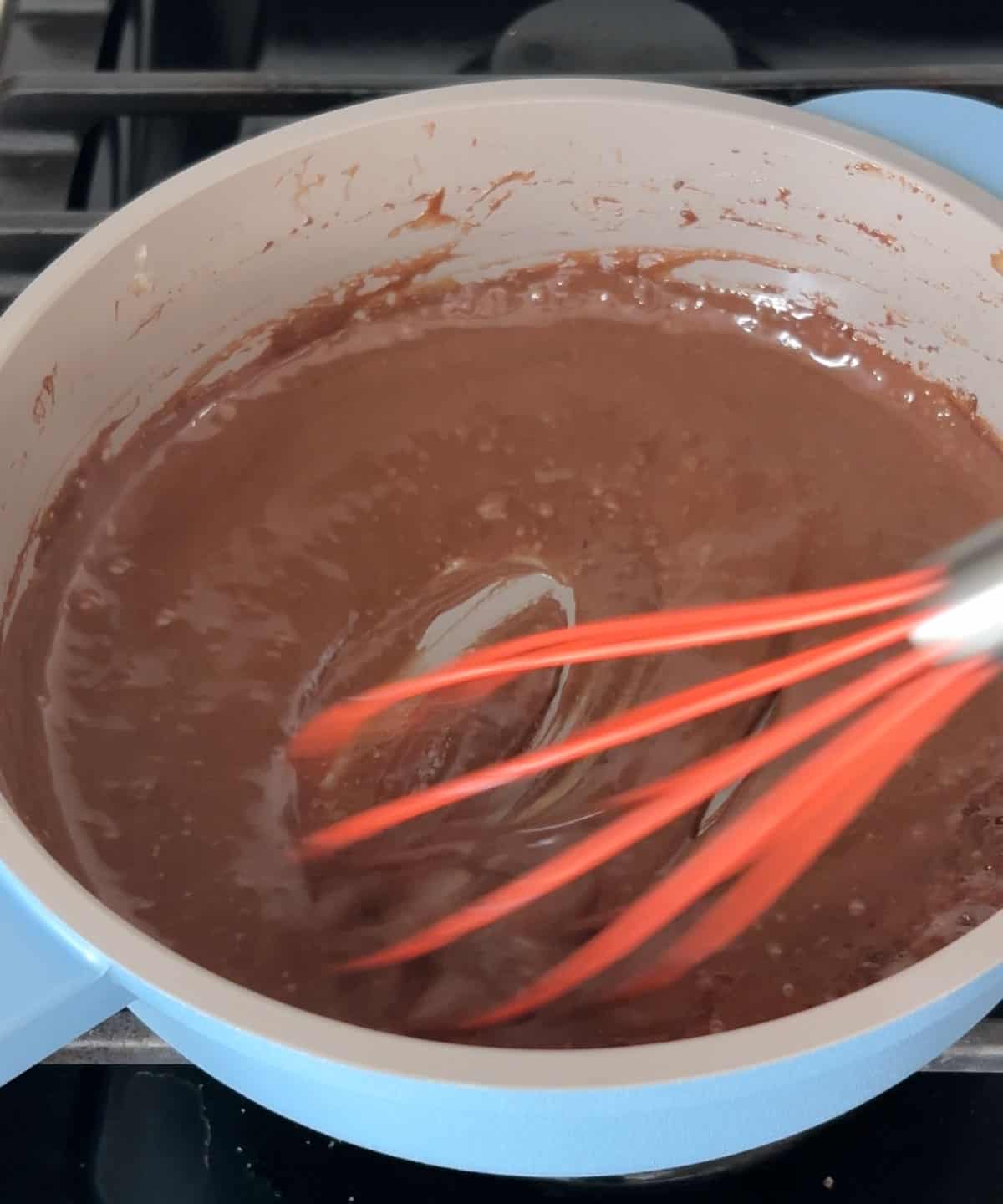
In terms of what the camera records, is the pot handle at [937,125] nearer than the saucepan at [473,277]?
No

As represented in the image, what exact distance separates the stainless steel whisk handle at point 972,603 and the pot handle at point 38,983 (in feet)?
1.03

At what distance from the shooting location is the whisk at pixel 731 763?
52 cm

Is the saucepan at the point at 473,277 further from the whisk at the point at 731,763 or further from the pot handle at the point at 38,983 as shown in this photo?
the whisk at the point at 731,763

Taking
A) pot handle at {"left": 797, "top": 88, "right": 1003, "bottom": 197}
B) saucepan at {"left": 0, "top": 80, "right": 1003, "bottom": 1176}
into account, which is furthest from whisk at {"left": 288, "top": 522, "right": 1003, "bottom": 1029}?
pot handle at {"left": 797, "top": 88, "right": 1003, "bottom": 197}

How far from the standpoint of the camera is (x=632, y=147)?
27.0 inches

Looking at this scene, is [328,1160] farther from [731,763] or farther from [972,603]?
[972,603]

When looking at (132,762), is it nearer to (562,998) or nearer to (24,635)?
(24,635)

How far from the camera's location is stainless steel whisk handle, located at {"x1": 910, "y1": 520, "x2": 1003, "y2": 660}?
480mm

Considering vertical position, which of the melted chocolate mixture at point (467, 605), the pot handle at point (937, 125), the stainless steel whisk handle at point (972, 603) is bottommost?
the melted chocolate mixture at point (467, 605)

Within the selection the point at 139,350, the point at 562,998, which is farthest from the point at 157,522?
the point at 562,998

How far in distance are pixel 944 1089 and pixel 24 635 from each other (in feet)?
1.50

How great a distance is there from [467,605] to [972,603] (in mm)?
271

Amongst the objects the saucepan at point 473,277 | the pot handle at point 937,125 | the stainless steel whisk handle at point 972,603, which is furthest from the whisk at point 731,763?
the pot handle at point 937,125

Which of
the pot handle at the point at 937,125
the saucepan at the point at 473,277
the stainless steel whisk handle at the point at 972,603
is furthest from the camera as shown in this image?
the pot handle at the point at 937,125
